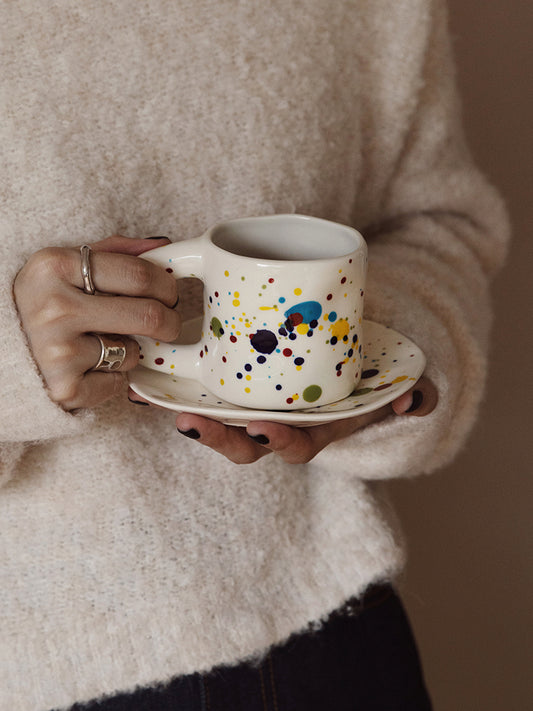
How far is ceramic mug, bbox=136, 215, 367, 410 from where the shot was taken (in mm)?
465

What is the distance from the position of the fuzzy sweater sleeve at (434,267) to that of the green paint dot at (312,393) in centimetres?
17

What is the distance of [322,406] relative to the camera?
20.1 inches

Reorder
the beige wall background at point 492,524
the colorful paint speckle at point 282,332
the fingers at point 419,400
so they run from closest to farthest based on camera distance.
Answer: the colorful paint speckle at point 282,332
the fingers at point 419,400
the beige wall background at point 492,524

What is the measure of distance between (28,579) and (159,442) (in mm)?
166

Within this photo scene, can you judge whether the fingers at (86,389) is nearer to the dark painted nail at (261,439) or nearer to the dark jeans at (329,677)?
the dark painted nail at (261,439)

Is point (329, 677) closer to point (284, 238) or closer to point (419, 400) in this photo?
point (419, 400)

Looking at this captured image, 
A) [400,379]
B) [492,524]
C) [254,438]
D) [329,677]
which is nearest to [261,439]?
[254,438]

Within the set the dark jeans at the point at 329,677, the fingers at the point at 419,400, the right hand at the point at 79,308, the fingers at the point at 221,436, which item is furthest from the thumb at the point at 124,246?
the dark jeans at the point at 329,677

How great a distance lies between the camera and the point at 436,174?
814 mm

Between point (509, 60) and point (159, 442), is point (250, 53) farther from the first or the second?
point (509, 60)

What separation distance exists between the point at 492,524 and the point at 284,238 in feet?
3.56

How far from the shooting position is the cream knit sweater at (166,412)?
0.55 m

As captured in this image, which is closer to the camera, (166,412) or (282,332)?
(282,332)

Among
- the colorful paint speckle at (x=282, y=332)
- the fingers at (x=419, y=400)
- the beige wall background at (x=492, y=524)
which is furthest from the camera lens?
the beige wall background at (x=492, y=524)
